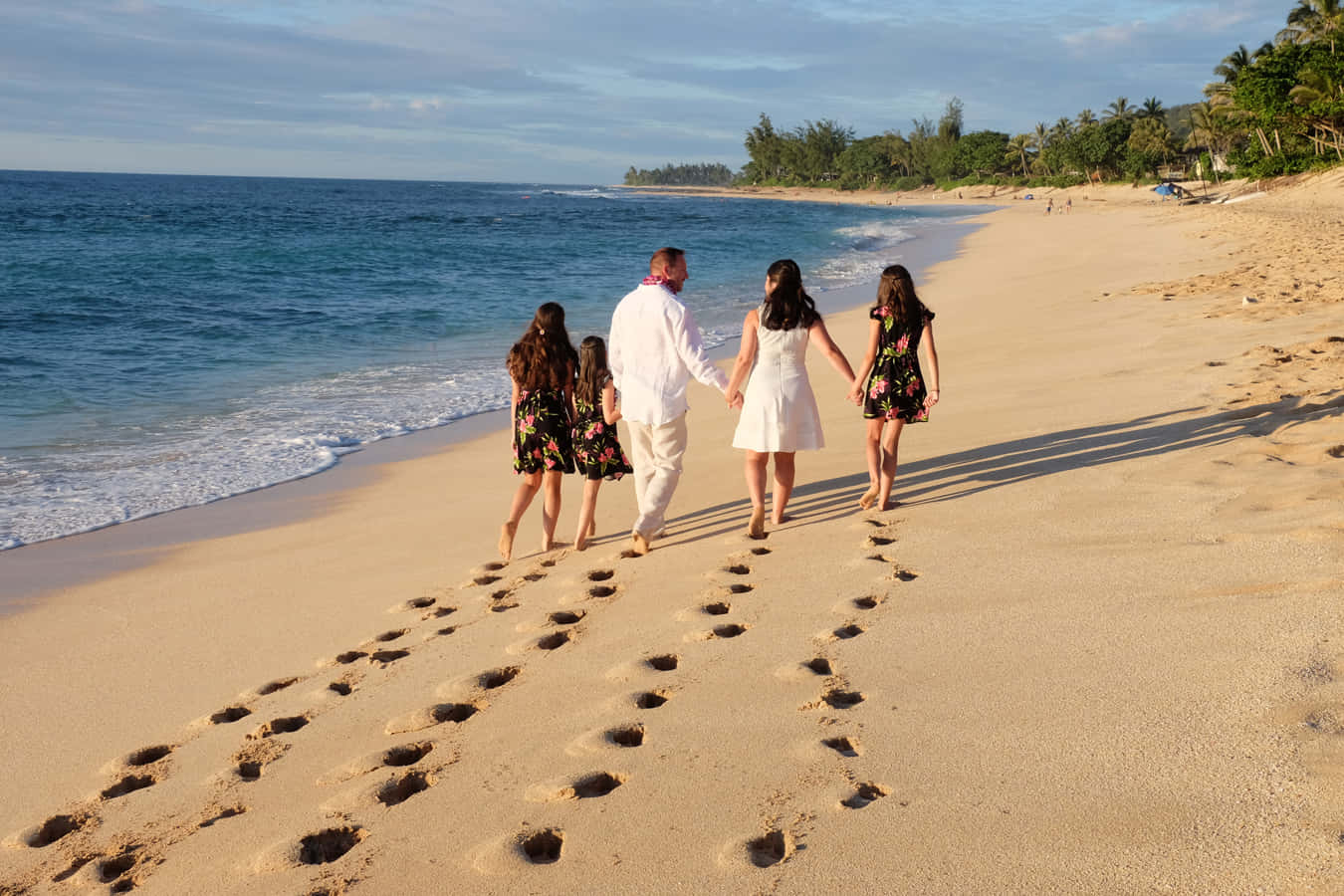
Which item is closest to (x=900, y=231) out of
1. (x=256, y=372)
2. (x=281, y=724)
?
(x=256, y=372)

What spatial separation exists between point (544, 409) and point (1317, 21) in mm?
62425

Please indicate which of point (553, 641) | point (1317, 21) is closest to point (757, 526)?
point (553, 641)

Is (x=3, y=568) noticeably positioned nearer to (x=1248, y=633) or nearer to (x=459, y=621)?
(x=459, y=621)

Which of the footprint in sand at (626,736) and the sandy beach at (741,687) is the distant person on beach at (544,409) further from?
the footprint in sand at (626,736)

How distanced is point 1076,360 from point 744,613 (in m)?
6.79

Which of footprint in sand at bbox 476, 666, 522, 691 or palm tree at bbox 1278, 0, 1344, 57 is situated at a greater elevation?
palm tree at bbox 1278, 0, 1344, 57

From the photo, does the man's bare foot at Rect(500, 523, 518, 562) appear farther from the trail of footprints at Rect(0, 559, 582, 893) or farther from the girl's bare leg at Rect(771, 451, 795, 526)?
the girl's bare leg at Rect(771, 451, 795, 526)

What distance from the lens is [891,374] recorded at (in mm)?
5801

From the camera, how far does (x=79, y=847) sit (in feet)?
9.57

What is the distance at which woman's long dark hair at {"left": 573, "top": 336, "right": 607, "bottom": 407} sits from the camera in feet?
18.0

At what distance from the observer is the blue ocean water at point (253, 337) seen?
823 cm

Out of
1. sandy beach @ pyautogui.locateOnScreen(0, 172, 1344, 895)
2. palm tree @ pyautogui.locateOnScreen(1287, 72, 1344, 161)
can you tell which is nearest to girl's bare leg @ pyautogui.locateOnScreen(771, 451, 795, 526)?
→ sandy beach @ pyautogui.locateOnScreen(0, 172, 1344, 895)

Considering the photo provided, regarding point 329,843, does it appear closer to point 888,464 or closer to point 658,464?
point 658,464

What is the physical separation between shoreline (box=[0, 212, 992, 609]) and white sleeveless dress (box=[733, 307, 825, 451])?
345cm
